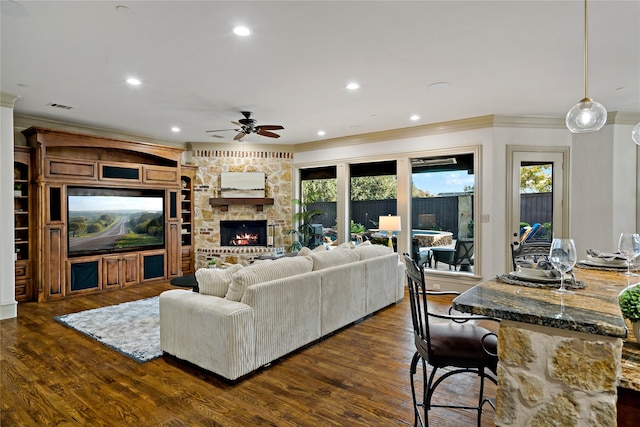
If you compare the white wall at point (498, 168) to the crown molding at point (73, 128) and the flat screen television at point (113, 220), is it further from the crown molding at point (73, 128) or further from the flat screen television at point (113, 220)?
the crown molding at point (73, 128)

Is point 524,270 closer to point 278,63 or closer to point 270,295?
point 270,295

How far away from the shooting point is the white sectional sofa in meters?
2.80

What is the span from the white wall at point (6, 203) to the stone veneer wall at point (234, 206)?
10.9 ft

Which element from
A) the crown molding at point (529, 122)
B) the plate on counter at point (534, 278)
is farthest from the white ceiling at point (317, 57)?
→ the plate on counter at point (534, 278)

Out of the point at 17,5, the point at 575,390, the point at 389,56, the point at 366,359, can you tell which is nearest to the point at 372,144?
the point at 389,56

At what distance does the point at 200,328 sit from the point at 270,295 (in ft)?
2.06

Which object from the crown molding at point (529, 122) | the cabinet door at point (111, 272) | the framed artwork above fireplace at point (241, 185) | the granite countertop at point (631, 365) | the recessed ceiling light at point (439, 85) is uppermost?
the recessed ceiling light at point (439, 85)

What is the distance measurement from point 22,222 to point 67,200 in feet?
2.27

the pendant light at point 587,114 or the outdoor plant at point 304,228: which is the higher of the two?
the pendant light at point 587,114

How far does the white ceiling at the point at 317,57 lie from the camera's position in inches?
102

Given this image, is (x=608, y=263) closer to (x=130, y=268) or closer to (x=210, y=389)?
(x=210, y=389)

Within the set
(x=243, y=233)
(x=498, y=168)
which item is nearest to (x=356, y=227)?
(x=243, y=233)

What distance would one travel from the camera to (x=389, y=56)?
3.30m

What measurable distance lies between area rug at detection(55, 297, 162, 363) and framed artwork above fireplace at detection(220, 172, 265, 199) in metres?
2.99
